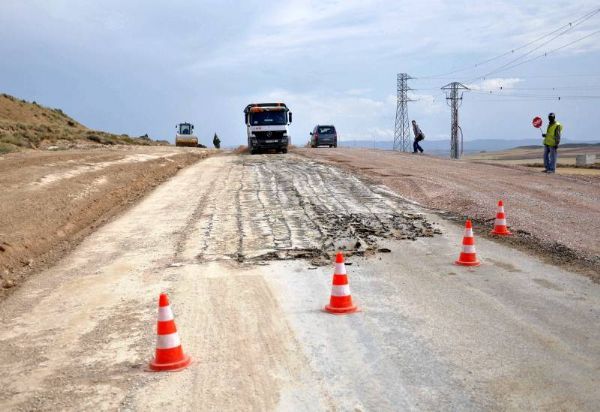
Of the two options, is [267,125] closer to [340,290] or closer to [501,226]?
[501,226]

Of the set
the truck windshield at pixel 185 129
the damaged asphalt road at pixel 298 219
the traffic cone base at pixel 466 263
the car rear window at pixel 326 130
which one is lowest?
the traffic cone base at pixel 466 263

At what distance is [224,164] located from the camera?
2625 cm

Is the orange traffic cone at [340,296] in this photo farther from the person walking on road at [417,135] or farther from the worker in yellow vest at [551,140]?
the person walking on road at [417,135]

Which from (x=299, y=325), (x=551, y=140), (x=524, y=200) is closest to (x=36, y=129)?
(x=551, y=140)

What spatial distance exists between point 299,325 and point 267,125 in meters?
27.2

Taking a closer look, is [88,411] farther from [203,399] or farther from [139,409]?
[203,399]

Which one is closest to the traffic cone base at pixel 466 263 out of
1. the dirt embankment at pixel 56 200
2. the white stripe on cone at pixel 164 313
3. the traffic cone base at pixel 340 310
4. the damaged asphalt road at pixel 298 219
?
the damaged asphalt road at pixel 298 219

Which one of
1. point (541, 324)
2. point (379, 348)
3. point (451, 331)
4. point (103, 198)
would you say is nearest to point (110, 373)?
point (379, 348)

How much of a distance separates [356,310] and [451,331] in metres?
1.19

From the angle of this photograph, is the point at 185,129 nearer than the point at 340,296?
No

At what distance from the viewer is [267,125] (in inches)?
1309

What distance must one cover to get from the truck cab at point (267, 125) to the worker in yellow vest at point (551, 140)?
1502cm

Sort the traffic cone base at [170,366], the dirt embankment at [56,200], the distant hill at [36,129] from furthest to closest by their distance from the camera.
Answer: the distant hill at [36,129], the dirt embankment at [56,200], the traffic cone base at [170,366]

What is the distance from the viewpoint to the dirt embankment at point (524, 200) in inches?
413
